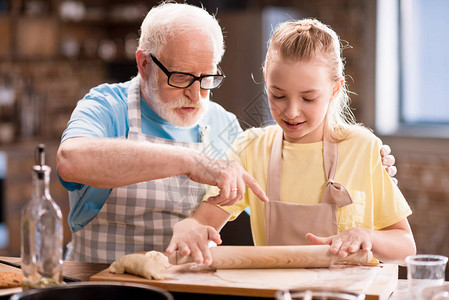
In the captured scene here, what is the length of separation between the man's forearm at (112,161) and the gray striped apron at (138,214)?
0.97ft

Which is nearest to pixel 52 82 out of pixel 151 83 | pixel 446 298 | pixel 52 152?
pixel 52 152

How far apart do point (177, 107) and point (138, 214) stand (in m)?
0.34

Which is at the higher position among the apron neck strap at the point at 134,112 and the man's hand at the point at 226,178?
the apron neck strap at the point at 134,112

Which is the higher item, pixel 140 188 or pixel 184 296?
pixel 140 188

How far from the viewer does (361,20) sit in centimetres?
442

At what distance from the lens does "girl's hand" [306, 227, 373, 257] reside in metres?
1.38

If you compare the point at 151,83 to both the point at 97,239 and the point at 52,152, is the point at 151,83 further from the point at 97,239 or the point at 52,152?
the point at 52,152

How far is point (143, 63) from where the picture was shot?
6.38ft

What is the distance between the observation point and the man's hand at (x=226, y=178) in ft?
4.71

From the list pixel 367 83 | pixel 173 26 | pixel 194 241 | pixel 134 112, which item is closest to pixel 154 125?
pixel 134 112

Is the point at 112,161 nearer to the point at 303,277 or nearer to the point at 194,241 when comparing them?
the point at 194,241

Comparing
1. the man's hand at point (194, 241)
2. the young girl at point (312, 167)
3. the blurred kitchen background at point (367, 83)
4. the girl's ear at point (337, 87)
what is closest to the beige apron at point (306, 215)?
the young girl at point (312, 167)

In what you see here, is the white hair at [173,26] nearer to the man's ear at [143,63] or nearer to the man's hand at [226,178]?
the man's ear at [143,63]

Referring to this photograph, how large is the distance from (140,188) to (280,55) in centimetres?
59
